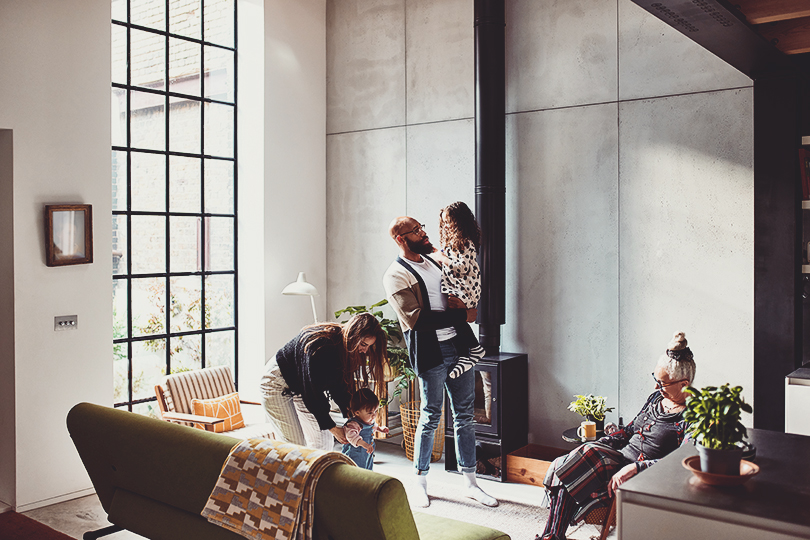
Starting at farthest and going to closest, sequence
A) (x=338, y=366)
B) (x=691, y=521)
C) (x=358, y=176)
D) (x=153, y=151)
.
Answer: (x=358, y=176), (x=153, y=151), (x=338, y=366), (x=691, y=521)

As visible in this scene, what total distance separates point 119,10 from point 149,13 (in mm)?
240

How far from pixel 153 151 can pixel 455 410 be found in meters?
2.97

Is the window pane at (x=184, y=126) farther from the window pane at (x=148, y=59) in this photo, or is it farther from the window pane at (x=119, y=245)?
the window pane at (x=119, y=245)

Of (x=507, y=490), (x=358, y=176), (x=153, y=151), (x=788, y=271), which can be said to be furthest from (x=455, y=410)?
(x=153, y=151)

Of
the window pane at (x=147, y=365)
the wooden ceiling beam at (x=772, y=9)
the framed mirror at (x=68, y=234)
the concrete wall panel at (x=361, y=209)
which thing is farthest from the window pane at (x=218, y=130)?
the wooden ceiling beam at (x=772, y=9)

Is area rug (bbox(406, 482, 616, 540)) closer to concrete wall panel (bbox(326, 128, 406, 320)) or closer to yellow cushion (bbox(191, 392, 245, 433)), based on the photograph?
yellow cushion (bbox(191, 392, 245, 433))

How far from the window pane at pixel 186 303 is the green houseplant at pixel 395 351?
1115mm

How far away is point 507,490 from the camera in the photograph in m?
4.76

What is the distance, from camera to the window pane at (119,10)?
5.27 m

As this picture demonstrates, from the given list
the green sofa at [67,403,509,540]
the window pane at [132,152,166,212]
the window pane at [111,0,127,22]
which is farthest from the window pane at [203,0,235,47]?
the green sofa at [67,403,509,540]

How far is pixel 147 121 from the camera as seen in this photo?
17.9 feet

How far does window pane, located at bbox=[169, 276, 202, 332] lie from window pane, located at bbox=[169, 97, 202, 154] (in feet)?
3.35

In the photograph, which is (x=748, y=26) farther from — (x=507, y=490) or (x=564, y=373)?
(x=507, y=490)

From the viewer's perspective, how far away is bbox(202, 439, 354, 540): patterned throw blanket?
2381mm
